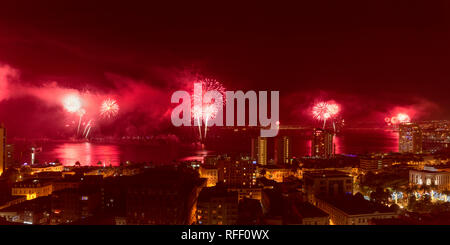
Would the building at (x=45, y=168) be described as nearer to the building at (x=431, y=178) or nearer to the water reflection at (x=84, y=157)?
the water reflection at (x=84, y=157)

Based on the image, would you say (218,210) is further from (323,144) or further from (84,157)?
(84,157)

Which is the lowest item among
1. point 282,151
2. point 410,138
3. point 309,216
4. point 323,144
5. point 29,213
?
point 29,213

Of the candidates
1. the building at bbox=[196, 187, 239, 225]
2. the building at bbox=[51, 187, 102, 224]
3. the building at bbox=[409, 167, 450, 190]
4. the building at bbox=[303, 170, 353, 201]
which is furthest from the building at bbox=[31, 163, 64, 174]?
the building at bbox=[409, 167, 450, 190]

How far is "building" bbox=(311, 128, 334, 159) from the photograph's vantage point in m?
14.8

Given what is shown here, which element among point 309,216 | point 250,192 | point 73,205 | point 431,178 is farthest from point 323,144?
point 73,205

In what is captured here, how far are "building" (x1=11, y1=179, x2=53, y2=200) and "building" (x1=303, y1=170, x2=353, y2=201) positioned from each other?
235 inches

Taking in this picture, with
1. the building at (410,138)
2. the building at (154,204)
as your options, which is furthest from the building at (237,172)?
the building at (410,138)

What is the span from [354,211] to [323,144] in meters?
10.2

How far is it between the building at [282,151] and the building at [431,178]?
5315 millimetres

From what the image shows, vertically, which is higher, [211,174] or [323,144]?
[323,144]

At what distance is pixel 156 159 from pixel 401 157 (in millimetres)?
9964

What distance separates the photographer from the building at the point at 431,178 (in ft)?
27.5

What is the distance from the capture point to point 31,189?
7516 millimetres

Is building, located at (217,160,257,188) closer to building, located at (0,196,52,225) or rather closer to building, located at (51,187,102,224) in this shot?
building, located at (51,187,102,224)
